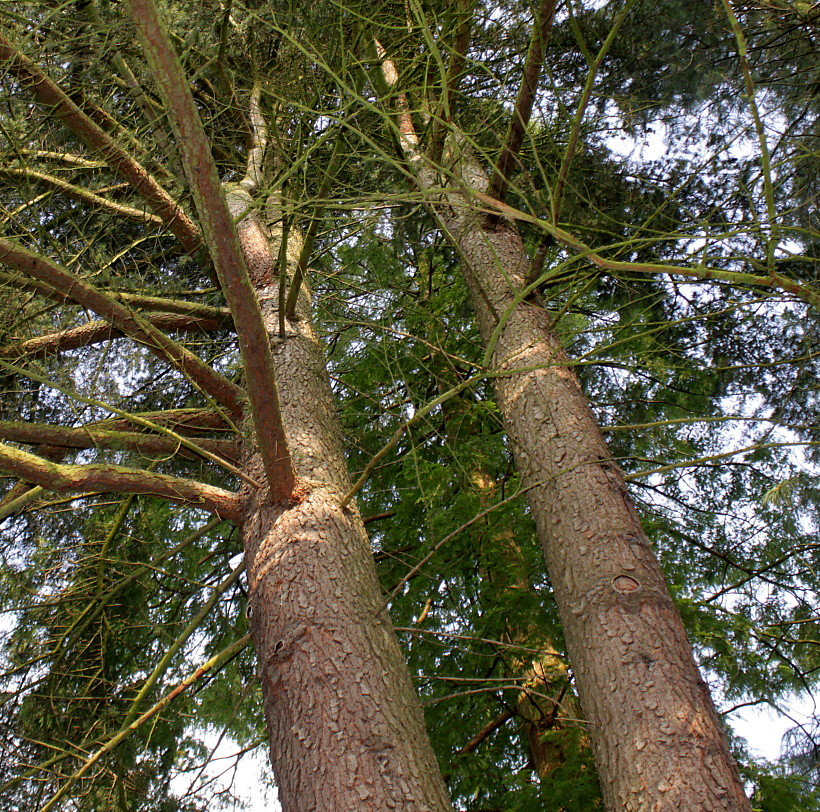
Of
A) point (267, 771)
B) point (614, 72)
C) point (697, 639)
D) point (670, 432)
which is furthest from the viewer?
point (267, 771)

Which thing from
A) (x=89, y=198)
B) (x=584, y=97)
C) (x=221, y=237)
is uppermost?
(x=89, y=198)

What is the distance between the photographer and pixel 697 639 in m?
3.62

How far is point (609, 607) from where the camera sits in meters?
2.52

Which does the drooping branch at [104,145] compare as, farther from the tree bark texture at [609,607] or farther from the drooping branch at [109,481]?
the tree bark texture at [609,607]

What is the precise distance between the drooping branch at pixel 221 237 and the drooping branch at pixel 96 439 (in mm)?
570

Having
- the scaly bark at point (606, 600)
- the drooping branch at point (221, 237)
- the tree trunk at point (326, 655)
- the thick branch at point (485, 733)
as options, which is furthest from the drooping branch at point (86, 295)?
the thick branch at point (485, 733)

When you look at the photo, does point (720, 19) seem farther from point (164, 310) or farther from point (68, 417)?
point (68, 417)

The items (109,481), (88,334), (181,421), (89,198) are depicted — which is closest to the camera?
(109,481)

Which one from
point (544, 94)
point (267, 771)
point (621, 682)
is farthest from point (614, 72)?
point (267, 771)

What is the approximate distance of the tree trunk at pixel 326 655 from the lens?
2.16 m

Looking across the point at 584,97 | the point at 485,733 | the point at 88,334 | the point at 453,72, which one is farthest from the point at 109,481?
the point at 453,72

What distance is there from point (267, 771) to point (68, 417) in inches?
139

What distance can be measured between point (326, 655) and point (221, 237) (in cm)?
145

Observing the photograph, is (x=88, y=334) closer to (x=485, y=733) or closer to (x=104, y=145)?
(x=104, y=145)
